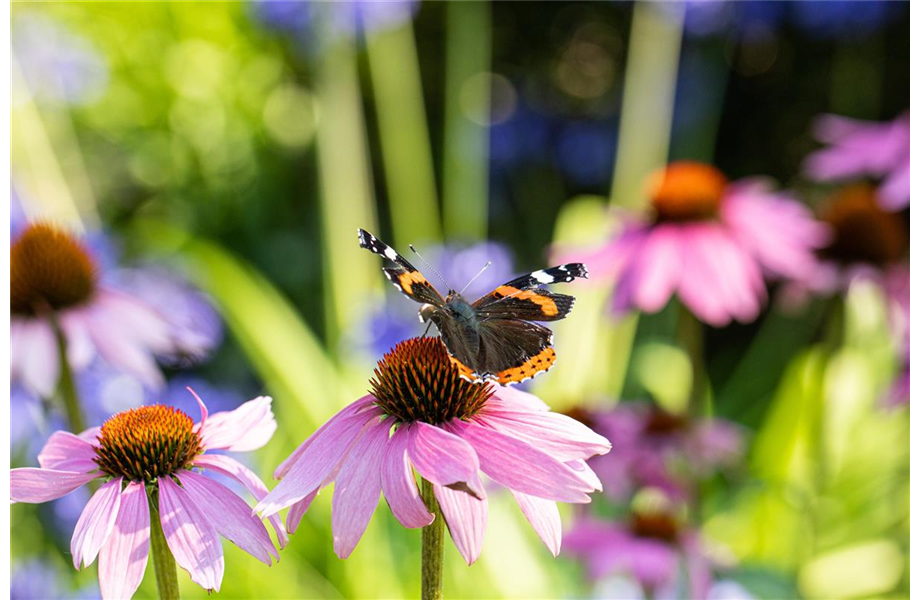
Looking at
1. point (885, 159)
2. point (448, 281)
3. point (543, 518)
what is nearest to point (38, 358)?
point (543, 518)

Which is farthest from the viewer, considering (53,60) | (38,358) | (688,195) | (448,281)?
(53,60)

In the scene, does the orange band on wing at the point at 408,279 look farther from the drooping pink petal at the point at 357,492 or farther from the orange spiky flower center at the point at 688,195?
the orange spiky flower center at the point at 688,195

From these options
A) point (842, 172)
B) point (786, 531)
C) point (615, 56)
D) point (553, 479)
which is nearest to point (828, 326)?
point (842, 172)

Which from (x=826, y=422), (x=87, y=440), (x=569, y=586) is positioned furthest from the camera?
(x=569, y=586)

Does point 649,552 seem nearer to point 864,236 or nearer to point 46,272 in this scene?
point 864,236

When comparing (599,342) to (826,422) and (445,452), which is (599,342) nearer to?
(826,422)

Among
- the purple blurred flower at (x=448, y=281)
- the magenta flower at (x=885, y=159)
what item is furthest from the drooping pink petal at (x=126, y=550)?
the purple blurred flower at (x=448, y=281)
